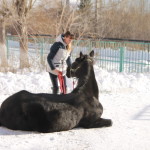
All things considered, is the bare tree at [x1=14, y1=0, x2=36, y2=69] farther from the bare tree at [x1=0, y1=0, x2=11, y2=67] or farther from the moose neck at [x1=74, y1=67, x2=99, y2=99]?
the moose neck at [x1=74, y1=67, x2=99, y2=99]

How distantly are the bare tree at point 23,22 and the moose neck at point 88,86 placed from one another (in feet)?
22.3

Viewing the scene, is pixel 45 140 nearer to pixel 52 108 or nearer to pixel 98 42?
pixel 52 108

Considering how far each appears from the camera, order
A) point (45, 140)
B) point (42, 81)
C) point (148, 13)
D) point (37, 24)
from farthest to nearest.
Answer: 1. point (148, 13)
2. point (37, 24)
3. point (42, 81)
4. point (45, 140)

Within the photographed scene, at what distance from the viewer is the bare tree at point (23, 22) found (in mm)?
11759

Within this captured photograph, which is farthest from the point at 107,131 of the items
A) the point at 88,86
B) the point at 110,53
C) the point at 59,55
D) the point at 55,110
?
the point at 110,53

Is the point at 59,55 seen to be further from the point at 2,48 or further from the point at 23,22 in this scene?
the point at 2,48

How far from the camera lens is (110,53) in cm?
1277

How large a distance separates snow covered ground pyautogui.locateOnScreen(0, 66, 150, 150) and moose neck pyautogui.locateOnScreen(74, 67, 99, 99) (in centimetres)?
68

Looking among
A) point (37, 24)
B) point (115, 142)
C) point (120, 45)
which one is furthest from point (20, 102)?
point (37, 24)

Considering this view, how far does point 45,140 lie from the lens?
4.31 m

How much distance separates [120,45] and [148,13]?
2020cm

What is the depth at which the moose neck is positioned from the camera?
5.06 metres

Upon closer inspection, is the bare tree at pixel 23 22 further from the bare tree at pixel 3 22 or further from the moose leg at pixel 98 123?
the moose leg at pixel 98 123

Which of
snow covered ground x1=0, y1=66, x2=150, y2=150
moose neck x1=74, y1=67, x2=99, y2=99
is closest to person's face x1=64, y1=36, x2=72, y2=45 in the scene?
moose neck x1=74, y1=67, x2=99, y2=99
